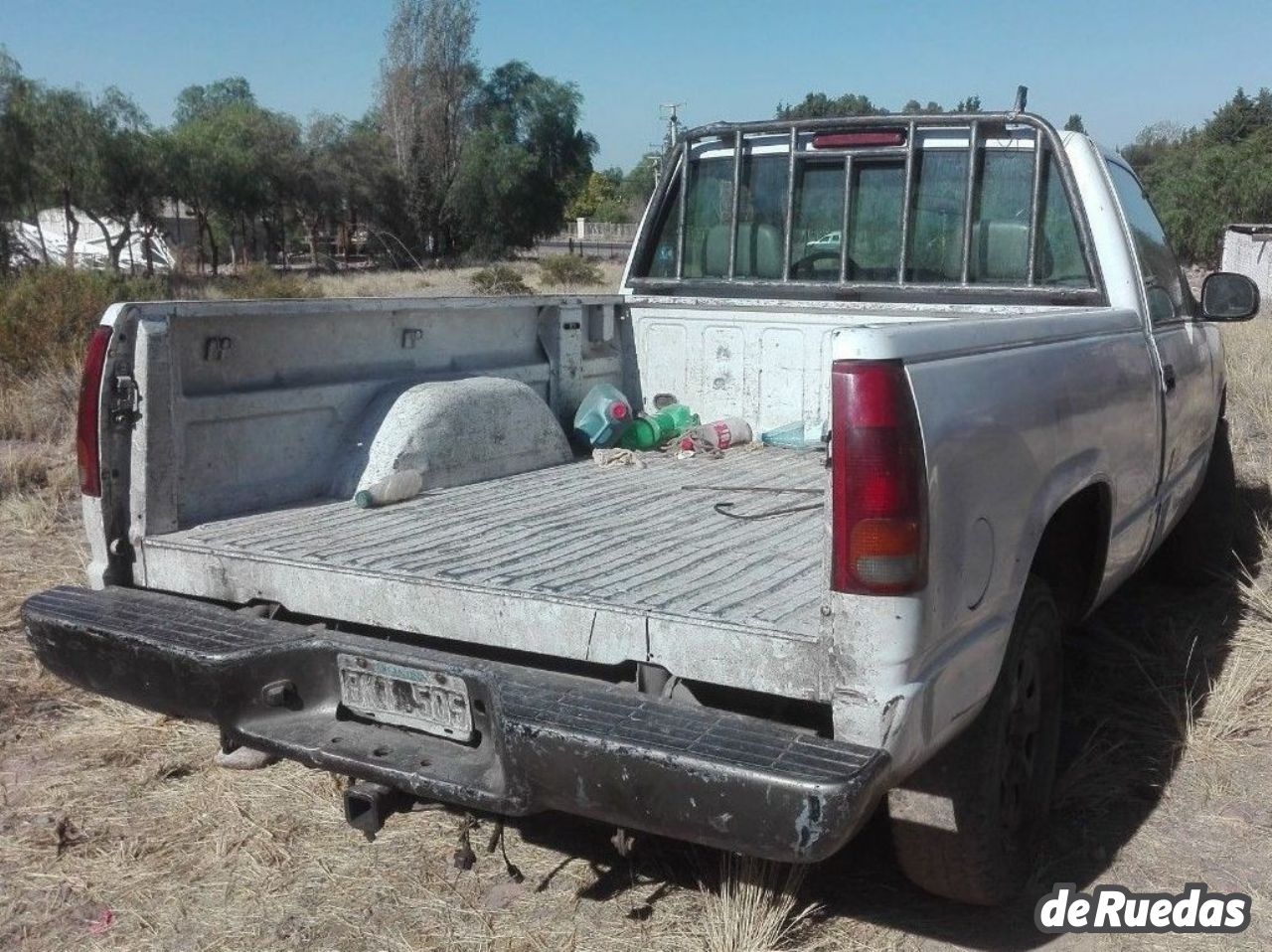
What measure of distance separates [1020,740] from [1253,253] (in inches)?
811

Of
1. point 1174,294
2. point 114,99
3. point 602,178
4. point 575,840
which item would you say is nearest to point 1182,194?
point 114,99

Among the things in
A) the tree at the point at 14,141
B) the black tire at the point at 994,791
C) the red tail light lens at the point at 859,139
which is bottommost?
the black tire at the point at 994,791

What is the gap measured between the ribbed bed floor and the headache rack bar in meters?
1.03

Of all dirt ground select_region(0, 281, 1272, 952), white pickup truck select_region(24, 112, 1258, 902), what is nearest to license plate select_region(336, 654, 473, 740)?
white pickup truck select_region(24, 112, 1258, 902)

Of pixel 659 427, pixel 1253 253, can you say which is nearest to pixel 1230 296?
pixel 659 427

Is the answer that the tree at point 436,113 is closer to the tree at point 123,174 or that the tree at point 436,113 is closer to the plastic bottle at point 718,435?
the tree at point 123,174

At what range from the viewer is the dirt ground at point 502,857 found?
3059 millimetres

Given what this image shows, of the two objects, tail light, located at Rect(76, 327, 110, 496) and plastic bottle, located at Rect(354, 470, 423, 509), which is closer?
tail light, located at Rect(76, 327, 110, 496)

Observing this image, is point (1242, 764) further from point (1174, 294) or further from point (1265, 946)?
point (1174, 294)

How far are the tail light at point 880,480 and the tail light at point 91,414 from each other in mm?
1936

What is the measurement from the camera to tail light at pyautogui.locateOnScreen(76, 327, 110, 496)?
125 inches

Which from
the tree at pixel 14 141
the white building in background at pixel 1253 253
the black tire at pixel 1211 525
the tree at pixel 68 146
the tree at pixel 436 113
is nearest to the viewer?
the black tire at pixel 1211 525

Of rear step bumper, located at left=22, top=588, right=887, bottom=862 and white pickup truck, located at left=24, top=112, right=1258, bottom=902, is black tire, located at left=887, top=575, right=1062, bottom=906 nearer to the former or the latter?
white pickup truck, located at left=24, top=112, right=1258, bottom=902

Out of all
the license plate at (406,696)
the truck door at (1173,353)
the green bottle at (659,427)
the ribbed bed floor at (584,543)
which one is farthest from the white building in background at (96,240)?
the license plate at (406,696)
